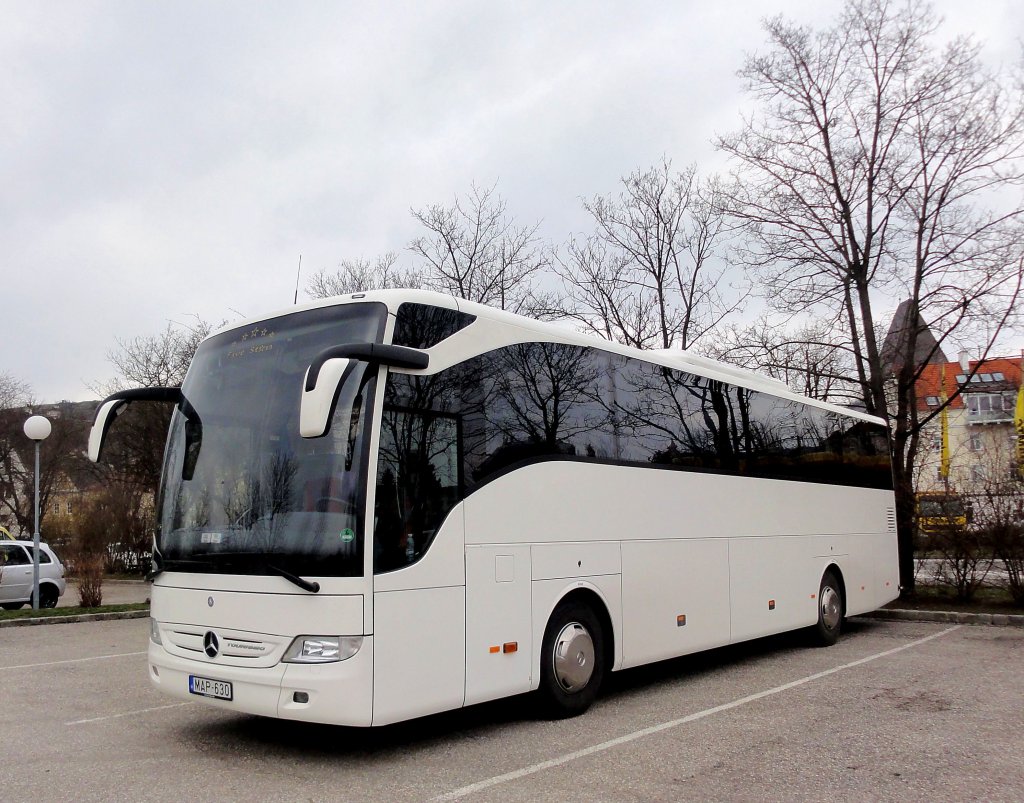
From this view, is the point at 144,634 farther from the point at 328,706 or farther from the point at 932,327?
the point at 932,327

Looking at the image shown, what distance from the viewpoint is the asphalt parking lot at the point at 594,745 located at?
5.83 m

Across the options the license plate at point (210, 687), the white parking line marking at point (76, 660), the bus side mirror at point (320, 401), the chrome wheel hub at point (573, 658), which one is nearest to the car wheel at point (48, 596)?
the white parking line marking at point (76, 660)

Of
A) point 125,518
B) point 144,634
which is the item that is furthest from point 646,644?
point 125,518

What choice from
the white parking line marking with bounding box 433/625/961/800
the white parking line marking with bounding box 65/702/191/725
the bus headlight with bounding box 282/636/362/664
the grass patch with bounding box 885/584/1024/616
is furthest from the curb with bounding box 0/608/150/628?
the grass patch with bounding box 885/584/1024/616

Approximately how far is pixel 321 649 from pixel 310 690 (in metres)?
0.27

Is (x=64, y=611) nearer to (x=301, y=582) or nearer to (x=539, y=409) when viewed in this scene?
(x=539, y=409)

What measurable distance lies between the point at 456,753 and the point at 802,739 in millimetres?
2686

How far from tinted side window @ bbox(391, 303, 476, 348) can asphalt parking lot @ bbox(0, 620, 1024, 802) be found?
120 inches

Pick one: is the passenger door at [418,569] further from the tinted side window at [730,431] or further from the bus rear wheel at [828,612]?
the bus rear wheel at [828,612]

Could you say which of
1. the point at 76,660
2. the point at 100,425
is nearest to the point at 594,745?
the point at 100,425

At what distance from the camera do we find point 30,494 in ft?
164

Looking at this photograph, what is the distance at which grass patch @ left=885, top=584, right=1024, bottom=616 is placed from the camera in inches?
615

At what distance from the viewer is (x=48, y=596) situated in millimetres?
21797

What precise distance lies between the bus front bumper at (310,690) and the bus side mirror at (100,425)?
2.19 meters
